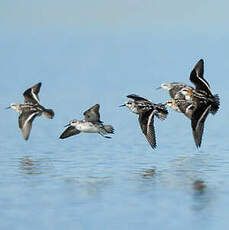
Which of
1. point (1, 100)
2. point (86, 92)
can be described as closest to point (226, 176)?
point (1, 100)

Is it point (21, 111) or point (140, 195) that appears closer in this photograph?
point (140, 195)

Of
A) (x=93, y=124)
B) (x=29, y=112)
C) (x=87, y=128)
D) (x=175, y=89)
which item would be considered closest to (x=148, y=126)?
(x=93, y=124)

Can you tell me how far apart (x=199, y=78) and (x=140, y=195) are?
4.84m

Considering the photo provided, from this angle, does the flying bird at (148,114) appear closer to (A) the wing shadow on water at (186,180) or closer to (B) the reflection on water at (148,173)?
(B) the reflection on water at (148,173)

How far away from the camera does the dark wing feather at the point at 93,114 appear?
2345 centimetres

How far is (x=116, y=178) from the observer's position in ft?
69.8

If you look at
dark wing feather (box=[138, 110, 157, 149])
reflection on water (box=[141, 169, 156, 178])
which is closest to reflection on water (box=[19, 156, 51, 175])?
reflection on water (box=[141, 169, 156, 178])

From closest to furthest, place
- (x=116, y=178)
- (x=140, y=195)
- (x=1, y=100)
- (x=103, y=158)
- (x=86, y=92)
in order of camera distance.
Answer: (x=140, y=195) < (x=116, y=178) < (x=103, y=158) < (x=1, y=100) < (x=86, y=92)

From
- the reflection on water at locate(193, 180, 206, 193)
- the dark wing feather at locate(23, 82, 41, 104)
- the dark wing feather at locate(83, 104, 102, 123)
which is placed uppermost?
the dark wing feather at locate(23, 82, 41, 104)

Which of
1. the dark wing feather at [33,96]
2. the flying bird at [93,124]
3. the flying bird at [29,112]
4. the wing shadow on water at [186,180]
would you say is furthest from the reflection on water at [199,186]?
the dark wing feather at [33,96]

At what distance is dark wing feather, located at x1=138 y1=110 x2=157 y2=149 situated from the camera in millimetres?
22875

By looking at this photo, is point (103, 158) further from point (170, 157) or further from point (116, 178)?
point (116, 178)

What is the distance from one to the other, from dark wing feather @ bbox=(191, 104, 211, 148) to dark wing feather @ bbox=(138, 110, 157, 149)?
1406 mm

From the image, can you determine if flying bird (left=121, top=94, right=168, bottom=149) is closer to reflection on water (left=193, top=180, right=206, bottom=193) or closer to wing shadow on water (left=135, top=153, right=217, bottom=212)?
wing shadow on water (left=135, top=153, right=217, bottom=212)
